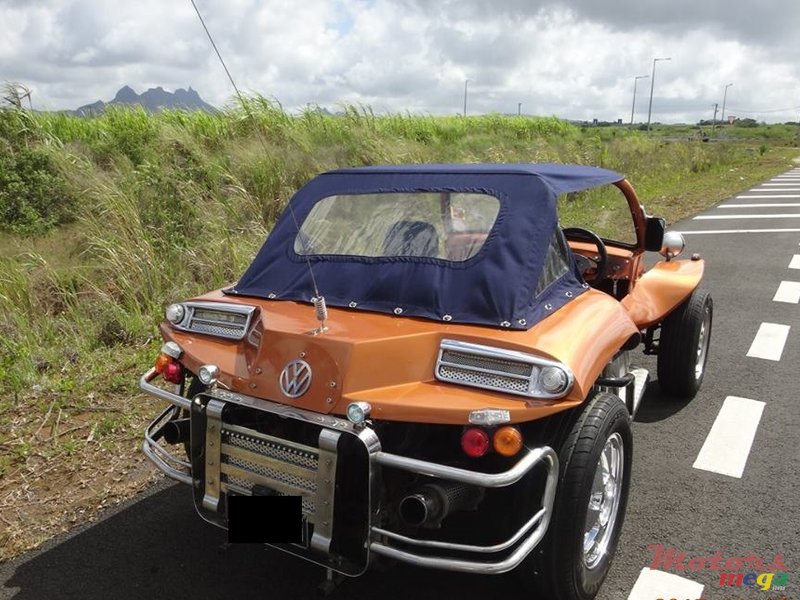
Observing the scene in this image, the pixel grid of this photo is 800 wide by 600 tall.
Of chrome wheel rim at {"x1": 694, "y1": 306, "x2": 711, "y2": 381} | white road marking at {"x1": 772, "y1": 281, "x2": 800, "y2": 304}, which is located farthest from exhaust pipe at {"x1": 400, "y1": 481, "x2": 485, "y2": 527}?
white road marking at {"x1": 772, "y1": 281, "x2": 800, "y2": 304}

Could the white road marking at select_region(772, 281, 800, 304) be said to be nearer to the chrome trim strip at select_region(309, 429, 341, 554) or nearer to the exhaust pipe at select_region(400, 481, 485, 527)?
the exhaust pipe at select_region(400, 481, 485, 527)

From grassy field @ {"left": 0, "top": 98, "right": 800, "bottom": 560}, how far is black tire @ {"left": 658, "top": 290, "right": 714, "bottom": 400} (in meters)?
3.11

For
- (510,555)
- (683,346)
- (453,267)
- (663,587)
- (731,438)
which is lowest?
(663,587)

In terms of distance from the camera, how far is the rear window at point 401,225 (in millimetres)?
2898

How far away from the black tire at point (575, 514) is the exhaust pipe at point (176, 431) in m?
1.37

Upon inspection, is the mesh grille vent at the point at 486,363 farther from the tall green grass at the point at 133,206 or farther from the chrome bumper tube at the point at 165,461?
the tall green grass at the point at 133,206

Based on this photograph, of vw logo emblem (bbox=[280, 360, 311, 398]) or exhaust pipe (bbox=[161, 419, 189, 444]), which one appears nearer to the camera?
vw logo emblem (bbox=[280, 360, 311, 398])

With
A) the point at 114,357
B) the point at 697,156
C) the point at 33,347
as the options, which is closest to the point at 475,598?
the point at 114,357

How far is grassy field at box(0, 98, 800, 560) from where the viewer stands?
361 centimetres

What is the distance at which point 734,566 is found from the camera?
9.13ft

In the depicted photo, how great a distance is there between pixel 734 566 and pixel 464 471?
1.52m

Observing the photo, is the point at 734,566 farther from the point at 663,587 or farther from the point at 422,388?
the point at 422,388

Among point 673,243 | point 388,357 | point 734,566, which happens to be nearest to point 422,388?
point 388,357

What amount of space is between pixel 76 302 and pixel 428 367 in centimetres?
455
